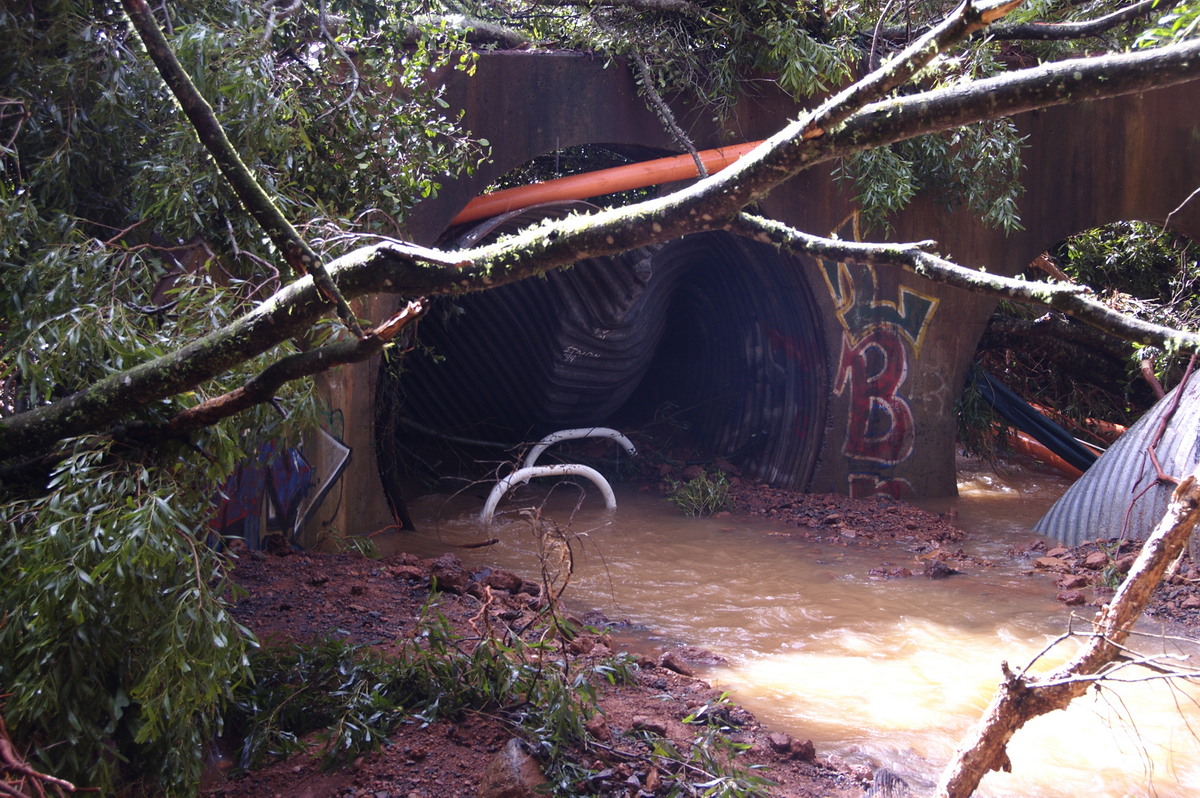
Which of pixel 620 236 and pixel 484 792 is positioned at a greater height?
pixel 620 236

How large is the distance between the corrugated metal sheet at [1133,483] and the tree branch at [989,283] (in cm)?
504

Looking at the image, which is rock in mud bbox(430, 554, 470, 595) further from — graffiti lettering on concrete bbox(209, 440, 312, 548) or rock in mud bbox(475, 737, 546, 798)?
rock in mud bbox(475, 737, 546, 798)

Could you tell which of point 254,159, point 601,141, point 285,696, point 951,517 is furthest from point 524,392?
point 285,696

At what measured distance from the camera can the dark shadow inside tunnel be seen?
9.09 metres

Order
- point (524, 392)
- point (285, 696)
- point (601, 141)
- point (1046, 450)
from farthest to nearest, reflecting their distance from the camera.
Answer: point (1046, 450)
point (524, 392)
point (601, 141)
point (285, 696)

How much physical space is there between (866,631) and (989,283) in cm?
389

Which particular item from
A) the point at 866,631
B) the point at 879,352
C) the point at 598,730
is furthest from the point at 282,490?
the point at 879,352

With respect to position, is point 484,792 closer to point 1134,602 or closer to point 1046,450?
point 1134,602

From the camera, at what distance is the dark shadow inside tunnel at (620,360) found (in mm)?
9094

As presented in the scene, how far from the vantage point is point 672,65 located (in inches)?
317

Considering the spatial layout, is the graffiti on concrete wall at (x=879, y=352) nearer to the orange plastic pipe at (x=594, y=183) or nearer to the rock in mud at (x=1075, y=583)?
the orange plastic pipe at (x=594, y=183)

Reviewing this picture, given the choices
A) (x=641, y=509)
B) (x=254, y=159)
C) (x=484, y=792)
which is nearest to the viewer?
(x=484, y=792)

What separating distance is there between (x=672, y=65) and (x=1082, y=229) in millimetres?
4491

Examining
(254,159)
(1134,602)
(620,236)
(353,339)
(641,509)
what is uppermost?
(254,159)
